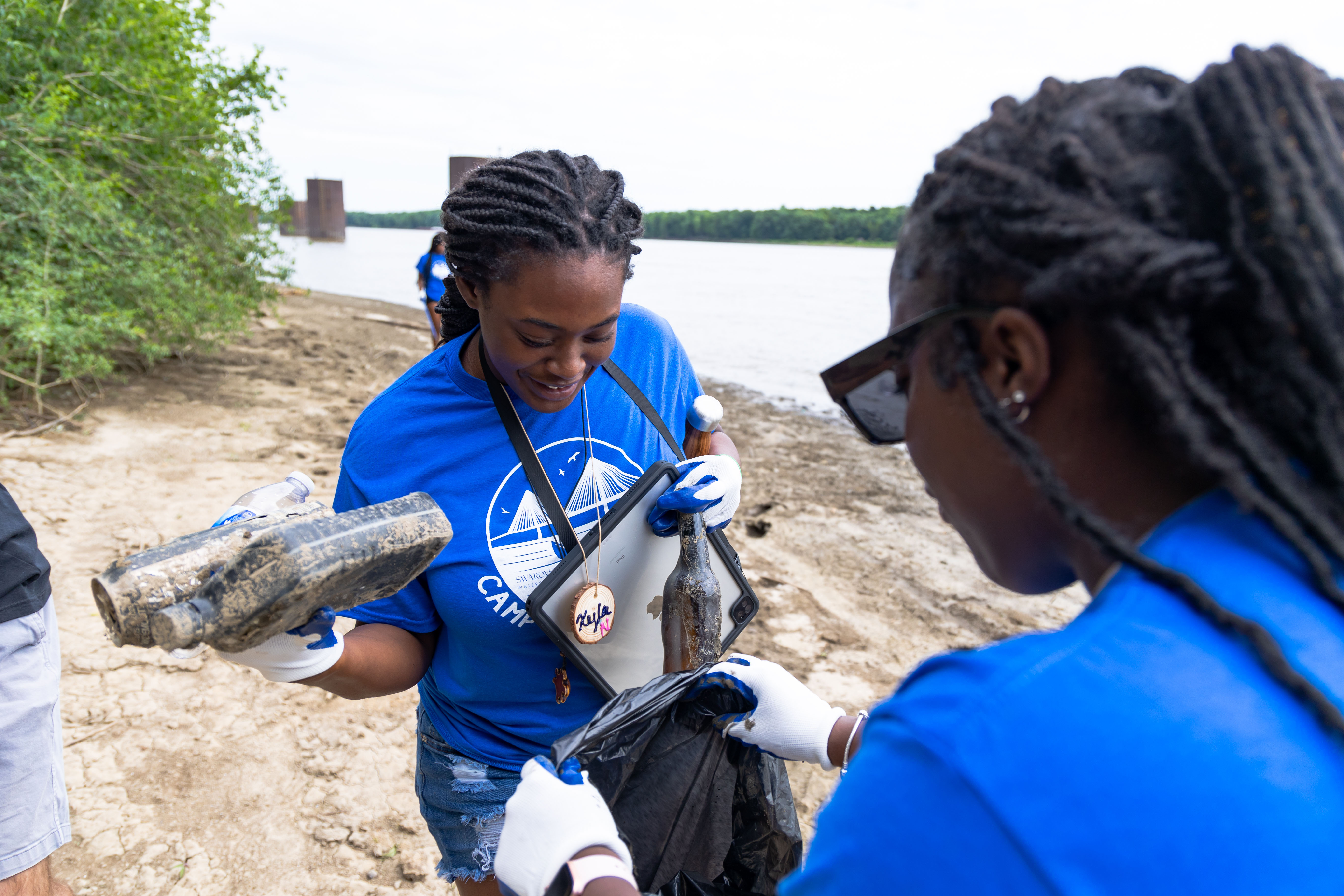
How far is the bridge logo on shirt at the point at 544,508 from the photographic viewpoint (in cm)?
173

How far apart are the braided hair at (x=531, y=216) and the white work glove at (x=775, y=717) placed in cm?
93

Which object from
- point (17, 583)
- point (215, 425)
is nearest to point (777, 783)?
point (17, 583)

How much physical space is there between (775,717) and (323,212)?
129 feet

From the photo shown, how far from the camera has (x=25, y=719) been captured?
69.6 inches

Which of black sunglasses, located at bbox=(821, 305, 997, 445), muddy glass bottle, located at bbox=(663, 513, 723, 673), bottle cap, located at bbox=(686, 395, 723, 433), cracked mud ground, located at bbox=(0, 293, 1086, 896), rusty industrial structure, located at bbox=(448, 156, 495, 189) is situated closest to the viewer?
black sunglasses, located at bbox=(821, 305, 997, 445)

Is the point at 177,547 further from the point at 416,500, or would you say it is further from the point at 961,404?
the point at 961,404

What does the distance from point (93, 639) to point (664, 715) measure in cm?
369

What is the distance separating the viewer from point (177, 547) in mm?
1268

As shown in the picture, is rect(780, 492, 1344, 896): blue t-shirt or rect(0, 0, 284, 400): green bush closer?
rect(780, 492, 1344, 896): blue t-shirt

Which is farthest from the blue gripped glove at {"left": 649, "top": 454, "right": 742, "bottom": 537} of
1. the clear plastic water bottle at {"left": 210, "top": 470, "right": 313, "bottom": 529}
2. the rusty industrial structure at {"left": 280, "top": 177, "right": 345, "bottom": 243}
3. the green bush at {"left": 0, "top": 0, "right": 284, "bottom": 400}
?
the rusty industrial structure at {"left": 280, "top": 177, "right": 345, "bottom": 243}

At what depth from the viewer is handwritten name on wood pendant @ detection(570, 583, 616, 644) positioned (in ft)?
5.66

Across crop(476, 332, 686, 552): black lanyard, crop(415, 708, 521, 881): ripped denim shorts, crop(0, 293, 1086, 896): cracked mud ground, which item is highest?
crop(476, 332, 686, 552): black lanyard

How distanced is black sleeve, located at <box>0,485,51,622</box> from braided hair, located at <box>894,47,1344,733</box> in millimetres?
2030

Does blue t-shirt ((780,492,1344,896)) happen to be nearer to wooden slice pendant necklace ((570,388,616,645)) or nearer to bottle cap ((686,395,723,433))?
wooden slice pendant necklace ((570,388,616,645))
